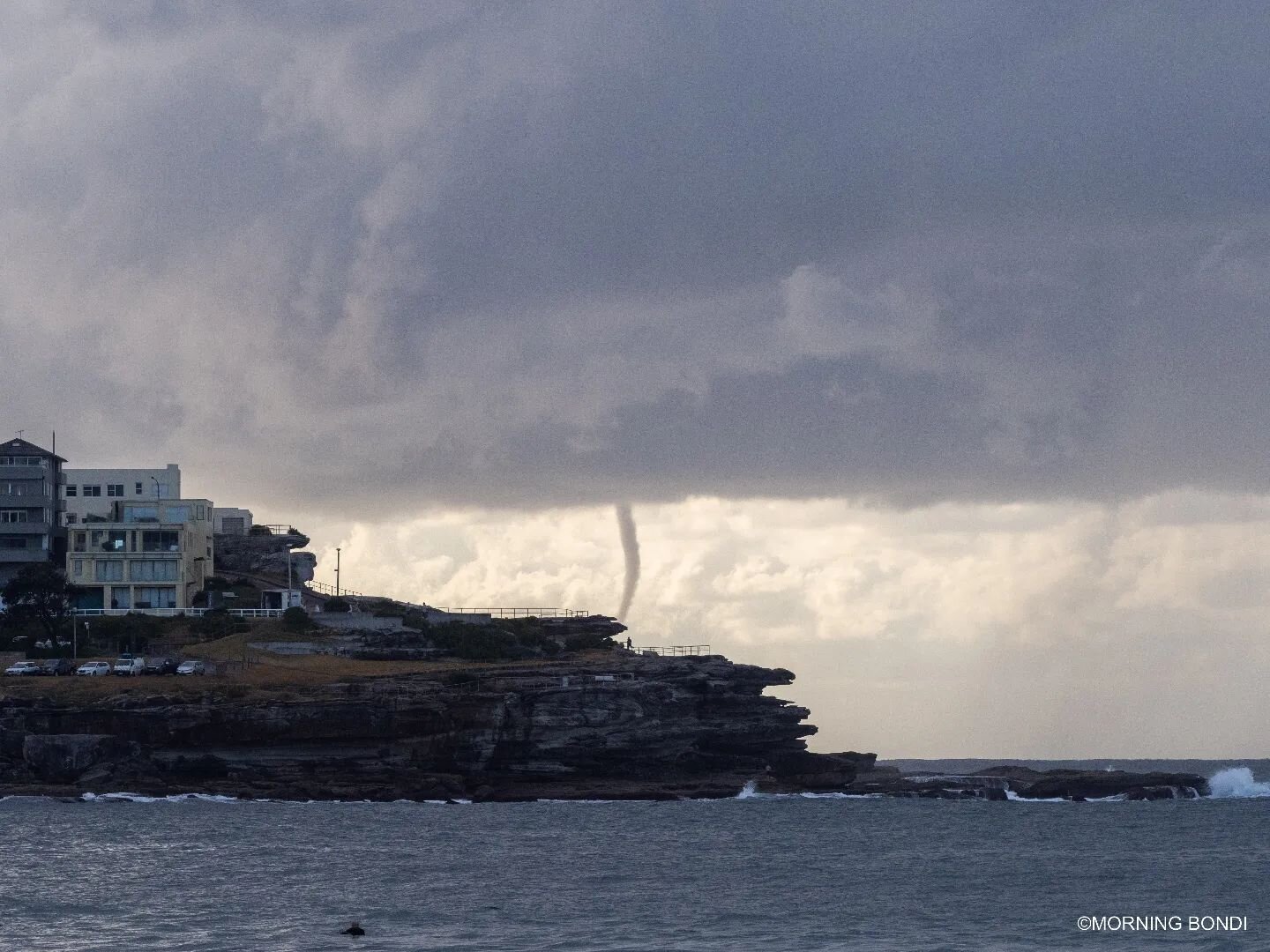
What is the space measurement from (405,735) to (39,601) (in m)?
42.9

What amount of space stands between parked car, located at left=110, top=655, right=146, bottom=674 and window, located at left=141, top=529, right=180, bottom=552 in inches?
1159

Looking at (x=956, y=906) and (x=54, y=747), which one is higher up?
(x=54, y=747)

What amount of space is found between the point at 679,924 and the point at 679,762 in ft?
225

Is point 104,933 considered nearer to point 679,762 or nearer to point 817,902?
point 817,902

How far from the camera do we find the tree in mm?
148000

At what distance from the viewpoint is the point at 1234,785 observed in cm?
16788

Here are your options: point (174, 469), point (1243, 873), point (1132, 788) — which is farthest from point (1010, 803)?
point (174, 469)

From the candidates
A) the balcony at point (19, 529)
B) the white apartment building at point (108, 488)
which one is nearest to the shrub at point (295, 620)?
the white apartment building at point (108, 488)

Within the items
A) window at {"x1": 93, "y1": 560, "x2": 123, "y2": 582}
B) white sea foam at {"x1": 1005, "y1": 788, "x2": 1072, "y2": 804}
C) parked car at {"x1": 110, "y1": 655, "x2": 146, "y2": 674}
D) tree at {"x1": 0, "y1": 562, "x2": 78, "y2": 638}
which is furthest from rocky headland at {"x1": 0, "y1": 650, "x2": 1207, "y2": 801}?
window at {"x1": 93, "y1": 560, "x2": 123, "y2": 582}

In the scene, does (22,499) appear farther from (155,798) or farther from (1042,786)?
(1042,786)

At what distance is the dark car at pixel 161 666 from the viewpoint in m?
135

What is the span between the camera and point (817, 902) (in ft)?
226

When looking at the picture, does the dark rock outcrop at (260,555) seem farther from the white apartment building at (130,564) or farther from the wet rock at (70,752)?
the wet rock at (70,752)

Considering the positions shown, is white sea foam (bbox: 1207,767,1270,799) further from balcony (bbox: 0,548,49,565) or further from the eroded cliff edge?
balcony (bbox: 0,548,49,565)
